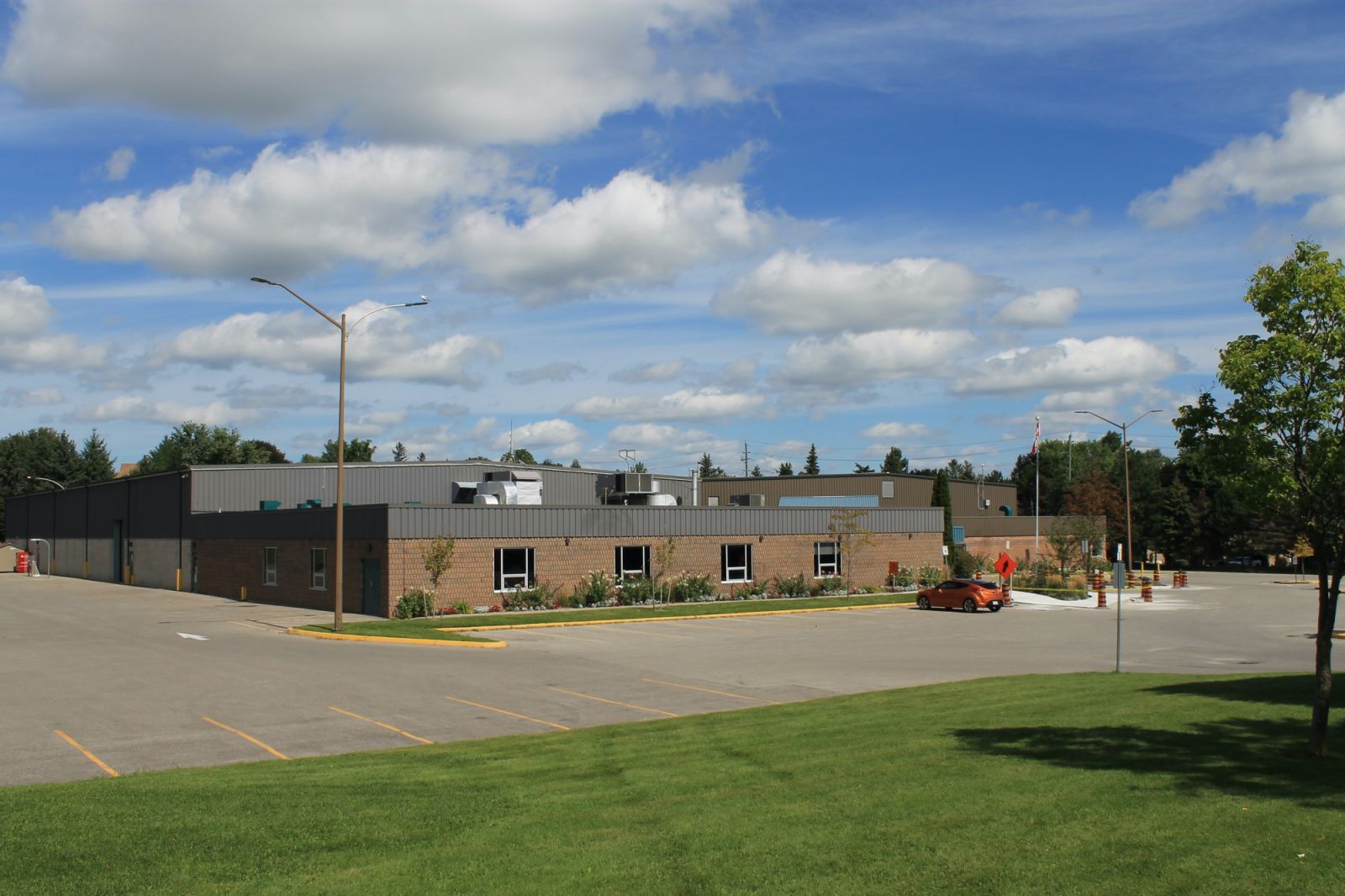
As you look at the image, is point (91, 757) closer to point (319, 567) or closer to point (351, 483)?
point (319, 567)

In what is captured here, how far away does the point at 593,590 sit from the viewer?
43.6 m

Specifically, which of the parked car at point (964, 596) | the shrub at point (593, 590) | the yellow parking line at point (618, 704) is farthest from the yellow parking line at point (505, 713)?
the parked car at point (964, 596)

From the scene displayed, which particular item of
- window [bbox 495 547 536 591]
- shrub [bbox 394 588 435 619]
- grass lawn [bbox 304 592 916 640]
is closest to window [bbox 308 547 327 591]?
shrub [bbox 394 588 435 619]

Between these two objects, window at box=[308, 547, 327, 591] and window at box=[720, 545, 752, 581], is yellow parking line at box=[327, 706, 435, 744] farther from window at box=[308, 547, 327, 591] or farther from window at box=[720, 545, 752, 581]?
window at box=[720, 545, 752, 581]

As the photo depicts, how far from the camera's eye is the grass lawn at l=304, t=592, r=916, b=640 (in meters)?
32.5

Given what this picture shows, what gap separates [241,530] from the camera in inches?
1934

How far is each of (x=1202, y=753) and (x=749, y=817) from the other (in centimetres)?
529

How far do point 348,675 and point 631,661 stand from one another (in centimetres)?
671

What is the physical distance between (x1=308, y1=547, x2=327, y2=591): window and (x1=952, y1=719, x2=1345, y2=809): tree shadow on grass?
110ft

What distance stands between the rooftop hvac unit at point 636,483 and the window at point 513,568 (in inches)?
503

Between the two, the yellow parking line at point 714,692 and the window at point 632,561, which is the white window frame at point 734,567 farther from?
the yellow parking line at point 714,692

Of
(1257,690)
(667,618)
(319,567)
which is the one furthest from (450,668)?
(319,567)

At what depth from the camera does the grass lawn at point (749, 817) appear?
297 inches

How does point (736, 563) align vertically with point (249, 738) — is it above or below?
above
